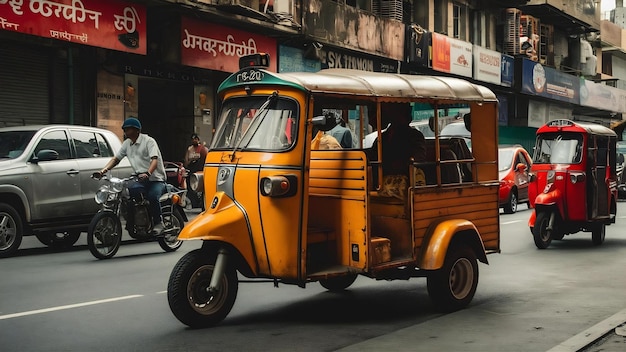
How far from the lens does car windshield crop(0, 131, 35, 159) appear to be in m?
11.3

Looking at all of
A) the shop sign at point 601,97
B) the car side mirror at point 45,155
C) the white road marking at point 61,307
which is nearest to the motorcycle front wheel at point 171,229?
the car side mirror at point 45,155

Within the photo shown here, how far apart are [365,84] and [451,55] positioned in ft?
81.2

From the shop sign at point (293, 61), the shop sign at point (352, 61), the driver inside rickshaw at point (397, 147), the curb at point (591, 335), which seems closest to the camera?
the curb at point (591, 335)

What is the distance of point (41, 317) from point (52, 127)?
5739 millimetres

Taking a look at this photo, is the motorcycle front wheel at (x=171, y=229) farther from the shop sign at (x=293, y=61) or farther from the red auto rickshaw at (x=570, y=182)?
the shop sign at (x=293, y=61)

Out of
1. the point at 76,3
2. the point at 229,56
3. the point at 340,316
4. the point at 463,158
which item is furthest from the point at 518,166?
the point at 340,316

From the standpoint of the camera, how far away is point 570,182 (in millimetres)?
12508

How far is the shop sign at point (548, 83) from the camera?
37.1 metres

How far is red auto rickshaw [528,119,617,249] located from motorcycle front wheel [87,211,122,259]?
6344 millimetres

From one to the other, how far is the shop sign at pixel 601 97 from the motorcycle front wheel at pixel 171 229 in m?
37.3

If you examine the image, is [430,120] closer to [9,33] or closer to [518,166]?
[9,33]

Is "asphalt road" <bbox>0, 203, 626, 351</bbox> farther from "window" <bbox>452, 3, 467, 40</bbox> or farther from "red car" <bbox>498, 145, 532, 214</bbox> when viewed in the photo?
"window" <bbox>452, 3, 467, 40</bbox>

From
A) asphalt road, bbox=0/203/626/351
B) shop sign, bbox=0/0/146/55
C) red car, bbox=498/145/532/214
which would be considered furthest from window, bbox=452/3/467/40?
asphalt road, bbox=0/203/626/351

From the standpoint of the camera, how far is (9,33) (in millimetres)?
16188
